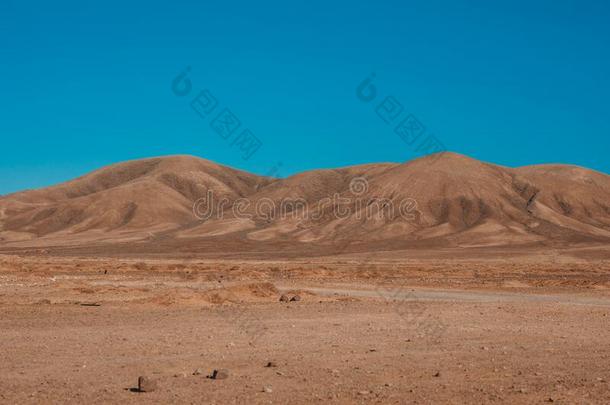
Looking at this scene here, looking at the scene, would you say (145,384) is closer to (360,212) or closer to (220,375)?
(220,375)

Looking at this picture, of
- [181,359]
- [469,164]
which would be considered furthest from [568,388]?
[469,164]

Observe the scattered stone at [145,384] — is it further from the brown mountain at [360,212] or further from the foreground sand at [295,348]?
the brown mountain at [360,212]

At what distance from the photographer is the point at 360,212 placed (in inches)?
5817

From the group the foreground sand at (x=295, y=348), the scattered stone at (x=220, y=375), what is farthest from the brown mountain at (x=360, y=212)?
the scattered stone at (x=220, y=375)

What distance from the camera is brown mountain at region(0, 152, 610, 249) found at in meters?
133

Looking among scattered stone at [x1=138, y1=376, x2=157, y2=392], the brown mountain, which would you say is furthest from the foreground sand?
the brown mountain

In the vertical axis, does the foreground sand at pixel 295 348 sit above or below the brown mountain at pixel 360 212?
below

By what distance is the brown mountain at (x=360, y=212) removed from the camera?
436 feet

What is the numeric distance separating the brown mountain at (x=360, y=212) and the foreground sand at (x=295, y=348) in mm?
95909

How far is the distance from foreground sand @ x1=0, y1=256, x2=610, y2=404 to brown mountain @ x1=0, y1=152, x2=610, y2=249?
9591 cm

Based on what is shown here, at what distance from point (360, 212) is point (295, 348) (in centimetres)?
13358

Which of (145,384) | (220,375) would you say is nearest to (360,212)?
(220,375)

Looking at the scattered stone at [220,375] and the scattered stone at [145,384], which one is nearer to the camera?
the scattered stone at [145,384]

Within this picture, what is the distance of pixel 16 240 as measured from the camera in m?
148
